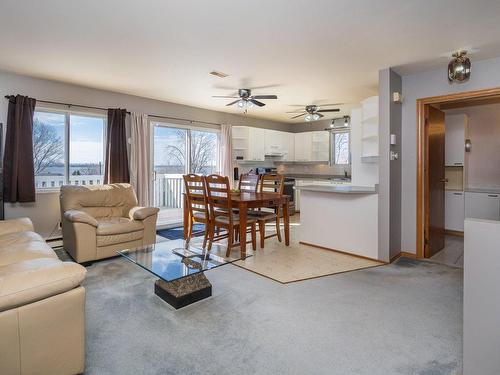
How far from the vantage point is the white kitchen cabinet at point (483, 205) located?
4.64 m

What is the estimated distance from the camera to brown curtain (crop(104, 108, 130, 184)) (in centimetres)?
477

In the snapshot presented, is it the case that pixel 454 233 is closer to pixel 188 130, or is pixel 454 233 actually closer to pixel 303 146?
pixel 303 146

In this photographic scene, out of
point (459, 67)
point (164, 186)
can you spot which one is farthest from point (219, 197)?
point (459, 67)

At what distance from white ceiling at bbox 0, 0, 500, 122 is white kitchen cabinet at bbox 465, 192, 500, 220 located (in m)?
2.45

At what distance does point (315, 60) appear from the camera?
3420 mm

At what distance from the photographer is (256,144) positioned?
23.0 ft

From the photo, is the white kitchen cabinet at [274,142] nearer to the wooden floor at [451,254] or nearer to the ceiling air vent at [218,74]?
the ceiling air vent at [218,74]

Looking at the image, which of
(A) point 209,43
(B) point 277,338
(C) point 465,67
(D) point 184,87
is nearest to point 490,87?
(C) point 465,67

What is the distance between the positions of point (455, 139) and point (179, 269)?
495cm

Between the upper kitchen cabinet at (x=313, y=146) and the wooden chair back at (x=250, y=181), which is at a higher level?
the upper kitchen cabinet at (x=313, y=146)

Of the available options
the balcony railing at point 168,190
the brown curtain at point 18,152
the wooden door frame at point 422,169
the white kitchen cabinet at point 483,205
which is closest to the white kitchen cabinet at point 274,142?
the balcony railing at point 168,190

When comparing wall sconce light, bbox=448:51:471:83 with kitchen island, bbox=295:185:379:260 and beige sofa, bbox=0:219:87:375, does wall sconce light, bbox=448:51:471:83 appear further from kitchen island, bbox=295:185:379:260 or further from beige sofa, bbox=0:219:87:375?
beige sofa, bbox=0:219:87:375

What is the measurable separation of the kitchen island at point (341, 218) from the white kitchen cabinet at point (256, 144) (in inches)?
105

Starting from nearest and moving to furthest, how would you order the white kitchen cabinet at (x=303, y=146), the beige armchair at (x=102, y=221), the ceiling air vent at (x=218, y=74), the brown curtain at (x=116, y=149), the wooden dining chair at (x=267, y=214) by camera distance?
the beige armchair at (x=102, y=221) < the ceiling air vent at (x=218, y=74) < the wooden dining chair at (x=267, y=214) < the brown curtain at (x=116, y=149) < the white kitchen cabinet at (x=303, y=146)
